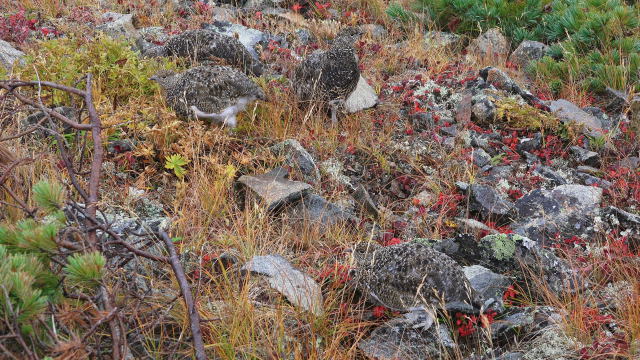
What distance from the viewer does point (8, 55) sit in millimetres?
6191

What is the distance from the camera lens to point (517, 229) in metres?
4.96

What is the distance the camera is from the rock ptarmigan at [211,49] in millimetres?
6469

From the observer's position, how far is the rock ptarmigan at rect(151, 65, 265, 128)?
5320mm

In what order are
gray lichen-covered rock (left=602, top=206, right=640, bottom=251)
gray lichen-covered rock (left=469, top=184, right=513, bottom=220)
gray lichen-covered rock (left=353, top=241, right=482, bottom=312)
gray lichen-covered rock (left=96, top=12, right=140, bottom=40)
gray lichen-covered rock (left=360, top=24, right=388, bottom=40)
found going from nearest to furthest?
gray lichen-covered rock (left=353, top=241, right=482, bottom=312)
gray lichen-covered rock (left=602, top=206, right=640, bottom=251)
gray lichen-covered rock (left=469, top=184, right=513, bottom=220)
gray lichen-covered rock (left=96, top=12, right=140, bottom=40)
gray lichen-covered rock (left=360, top=24, right=388, bottom=40)

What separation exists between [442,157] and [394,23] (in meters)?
3.80

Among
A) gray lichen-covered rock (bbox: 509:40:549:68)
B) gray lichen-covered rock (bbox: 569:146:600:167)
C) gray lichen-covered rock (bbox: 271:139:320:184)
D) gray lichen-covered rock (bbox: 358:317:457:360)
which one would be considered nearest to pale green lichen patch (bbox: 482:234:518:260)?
gray lichen-covered rock (bbox: 358:317:457:360)

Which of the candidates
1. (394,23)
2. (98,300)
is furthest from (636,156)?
(98,300)

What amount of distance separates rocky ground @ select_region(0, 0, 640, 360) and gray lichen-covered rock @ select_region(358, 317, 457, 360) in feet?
0.03

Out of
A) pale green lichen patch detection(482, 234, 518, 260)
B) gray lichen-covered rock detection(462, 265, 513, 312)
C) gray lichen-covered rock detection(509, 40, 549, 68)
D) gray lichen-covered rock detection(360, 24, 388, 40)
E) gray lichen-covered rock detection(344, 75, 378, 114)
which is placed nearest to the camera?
gray lichen-covered rock detection(462, 265, 513, 312)

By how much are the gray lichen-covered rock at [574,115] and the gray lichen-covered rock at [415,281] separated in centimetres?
351

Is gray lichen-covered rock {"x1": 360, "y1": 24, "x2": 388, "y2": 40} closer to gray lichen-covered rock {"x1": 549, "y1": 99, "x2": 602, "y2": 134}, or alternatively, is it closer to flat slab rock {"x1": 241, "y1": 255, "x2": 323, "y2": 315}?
gray lichen-covered rock {"x1": 549, "y1": 99, "x2": 602, "y2": 134}

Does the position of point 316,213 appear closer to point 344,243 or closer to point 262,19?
point 344,243

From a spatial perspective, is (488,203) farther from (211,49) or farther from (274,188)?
(211,49)

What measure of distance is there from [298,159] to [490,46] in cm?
427
